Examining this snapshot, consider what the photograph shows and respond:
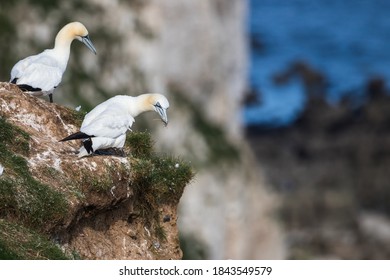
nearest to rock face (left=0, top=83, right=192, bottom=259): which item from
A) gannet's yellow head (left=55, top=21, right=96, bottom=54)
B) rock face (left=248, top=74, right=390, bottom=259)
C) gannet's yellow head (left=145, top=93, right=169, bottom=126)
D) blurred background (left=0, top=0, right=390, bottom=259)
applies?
gannet's yellow head (left=145, top=93, right=169, bottom=126)

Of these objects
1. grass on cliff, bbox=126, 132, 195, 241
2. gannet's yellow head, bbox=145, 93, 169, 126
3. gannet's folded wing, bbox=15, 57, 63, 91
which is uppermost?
gannet's folded wing, bbox=15, 57, 63, 91

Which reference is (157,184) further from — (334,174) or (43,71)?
(334,174)

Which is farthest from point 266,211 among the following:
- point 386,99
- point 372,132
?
point 386,99

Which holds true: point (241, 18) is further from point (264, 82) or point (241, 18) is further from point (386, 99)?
point (264, 82)

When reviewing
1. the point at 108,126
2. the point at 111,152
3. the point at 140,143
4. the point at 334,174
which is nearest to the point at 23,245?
the point at 108,126

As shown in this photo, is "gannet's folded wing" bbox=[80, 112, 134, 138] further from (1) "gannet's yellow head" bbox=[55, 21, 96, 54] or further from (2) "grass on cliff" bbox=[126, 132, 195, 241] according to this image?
(1) "gannet's yellow head" bbox=[55, 21, 96, 54]

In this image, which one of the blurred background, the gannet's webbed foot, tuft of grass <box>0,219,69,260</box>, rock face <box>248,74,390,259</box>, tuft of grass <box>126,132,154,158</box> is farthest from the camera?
rock face <box>248,74,390,259</box>

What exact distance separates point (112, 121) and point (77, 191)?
97 cm

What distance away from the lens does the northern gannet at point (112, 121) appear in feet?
58.0

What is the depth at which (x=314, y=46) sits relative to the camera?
473 feet

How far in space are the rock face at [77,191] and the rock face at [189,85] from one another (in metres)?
29.6

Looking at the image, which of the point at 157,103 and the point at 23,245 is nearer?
the point at 23,245

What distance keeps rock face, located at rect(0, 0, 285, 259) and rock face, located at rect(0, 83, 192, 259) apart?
29.6 meters

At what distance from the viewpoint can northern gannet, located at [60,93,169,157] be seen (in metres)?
17.7
